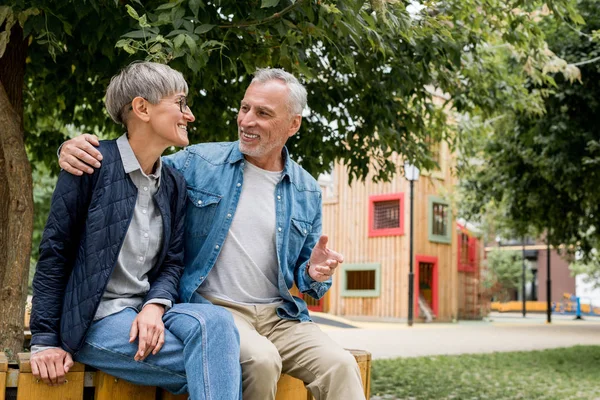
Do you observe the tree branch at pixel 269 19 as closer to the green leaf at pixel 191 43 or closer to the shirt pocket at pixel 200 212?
the green leaf at pixel 191 43

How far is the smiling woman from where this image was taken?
2.66m

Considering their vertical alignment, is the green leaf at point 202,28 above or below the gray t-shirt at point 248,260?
above

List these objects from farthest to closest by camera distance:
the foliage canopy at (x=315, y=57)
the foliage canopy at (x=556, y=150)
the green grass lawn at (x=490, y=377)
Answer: the foliage canopy at (x=556, y=150) → the green grass lawn at (x=490, y=377) → the foliage canopy at (x=315, y=57)

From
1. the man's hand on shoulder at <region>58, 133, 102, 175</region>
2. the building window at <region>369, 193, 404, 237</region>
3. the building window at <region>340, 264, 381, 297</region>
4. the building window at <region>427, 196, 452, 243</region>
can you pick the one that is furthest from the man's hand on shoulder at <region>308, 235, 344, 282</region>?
the building window at <region>427, 196, 452, 243</region>

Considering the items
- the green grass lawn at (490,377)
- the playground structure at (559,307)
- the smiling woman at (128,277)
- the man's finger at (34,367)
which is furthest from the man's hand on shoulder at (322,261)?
the playground structure at (559,307)

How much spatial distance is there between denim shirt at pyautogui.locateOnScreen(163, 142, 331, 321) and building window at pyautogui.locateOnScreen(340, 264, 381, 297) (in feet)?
79.8

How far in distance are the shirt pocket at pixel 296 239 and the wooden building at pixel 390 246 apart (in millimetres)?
23375

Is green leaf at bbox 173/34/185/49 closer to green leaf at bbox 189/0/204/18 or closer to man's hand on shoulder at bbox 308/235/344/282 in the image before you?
green leaf at bbox 189/0/204/18

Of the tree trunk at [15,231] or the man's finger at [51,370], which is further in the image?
the tree trunk at [15,231]

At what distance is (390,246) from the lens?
90.6ft

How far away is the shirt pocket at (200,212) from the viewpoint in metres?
3.26

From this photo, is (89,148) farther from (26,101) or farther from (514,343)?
(514,343)

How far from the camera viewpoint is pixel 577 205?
13086 mm

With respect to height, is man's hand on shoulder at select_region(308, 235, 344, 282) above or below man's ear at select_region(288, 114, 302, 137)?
below
